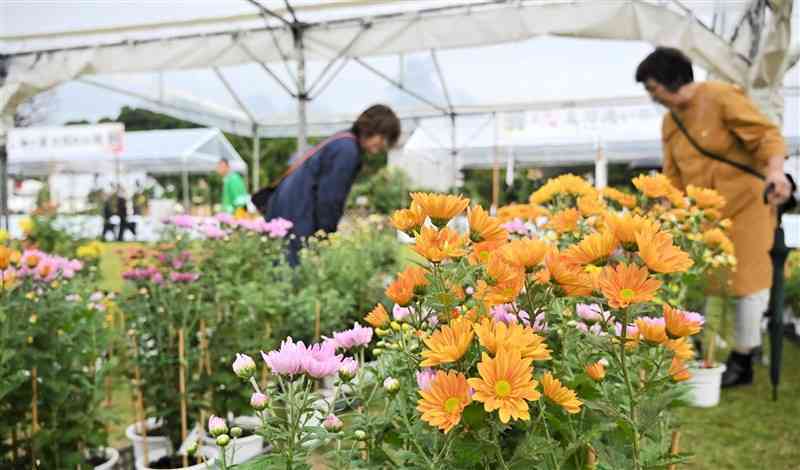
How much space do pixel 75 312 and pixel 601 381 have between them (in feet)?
4.97

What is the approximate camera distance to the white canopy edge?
4.68 meters

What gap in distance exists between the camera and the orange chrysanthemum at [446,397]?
0.65 meters

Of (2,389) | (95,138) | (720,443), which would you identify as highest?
(95,138)

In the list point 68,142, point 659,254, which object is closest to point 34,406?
point 659,254

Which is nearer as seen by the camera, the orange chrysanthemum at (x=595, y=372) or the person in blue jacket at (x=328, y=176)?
the orange chrysanthemum at (x=595, y=372)

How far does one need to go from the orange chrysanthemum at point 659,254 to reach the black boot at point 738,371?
8.74ft

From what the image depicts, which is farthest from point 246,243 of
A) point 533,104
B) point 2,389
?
point 533,104

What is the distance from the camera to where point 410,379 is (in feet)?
2.99

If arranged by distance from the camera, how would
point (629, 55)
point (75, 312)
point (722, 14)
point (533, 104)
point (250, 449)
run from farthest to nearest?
point (533, 104) → point (629, 55) → point (722, 14) → point (250, 449) → point (75, 312)

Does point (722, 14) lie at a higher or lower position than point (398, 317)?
higher

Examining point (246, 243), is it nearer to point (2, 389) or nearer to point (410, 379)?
point (2, 389)

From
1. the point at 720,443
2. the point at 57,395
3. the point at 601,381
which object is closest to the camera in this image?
the point at 601,381

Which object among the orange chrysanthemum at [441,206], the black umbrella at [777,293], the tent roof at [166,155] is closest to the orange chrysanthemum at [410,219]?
the orange chrysanthemum at [441,206]

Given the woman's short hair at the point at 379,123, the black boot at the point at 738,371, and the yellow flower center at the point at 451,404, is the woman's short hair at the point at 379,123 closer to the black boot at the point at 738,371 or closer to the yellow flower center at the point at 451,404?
the black boot at the point at 738,371
